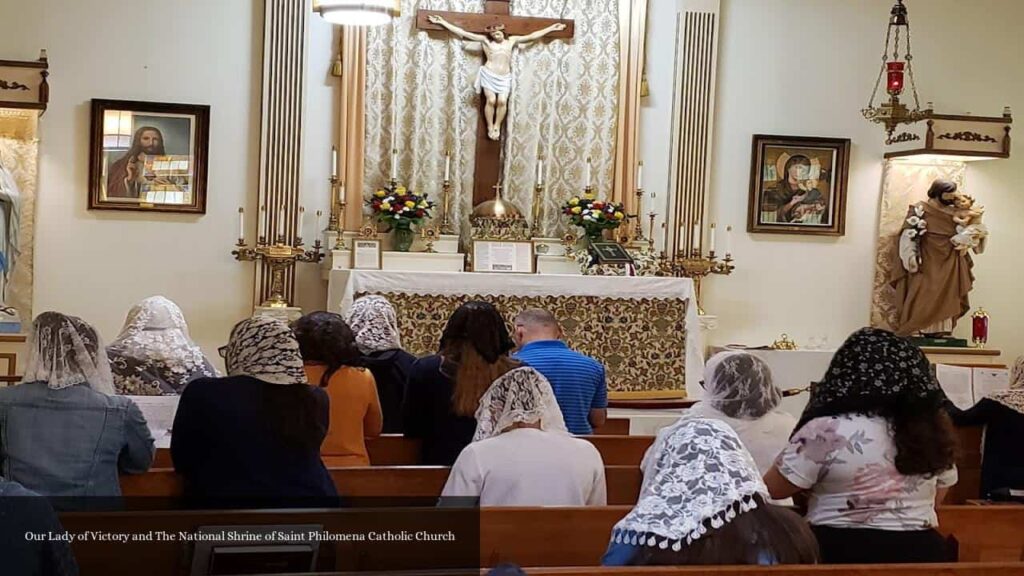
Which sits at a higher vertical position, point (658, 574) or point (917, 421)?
point (917, 421)

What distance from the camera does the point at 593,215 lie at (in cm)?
1011

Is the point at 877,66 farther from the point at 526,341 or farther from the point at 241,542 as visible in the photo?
the point at 241,542

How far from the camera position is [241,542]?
333 cm

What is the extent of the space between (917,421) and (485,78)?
7.40 m

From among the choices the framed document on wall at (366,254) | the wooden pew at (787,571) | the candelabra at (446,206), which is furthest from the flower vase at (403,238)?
the wooden pew at (787,571)

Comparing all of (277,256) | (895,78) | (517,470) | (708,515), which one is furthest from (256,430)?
(895,78)

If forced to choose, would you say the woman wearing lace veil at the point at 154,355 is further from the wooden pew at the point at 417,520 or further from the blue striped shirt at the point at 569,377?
the wooden pew at the point at 417,520

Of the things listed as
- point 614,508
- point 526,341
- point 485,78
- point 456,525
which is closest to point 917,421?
point 614,508

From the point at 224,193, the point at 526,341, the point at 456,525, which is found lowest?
the point at 456,525

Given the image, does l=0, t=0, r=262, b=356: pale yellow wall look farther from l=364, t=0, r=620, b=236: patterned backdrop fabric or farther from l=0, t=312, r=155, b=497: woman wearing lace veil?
l=0, t=312, r=155, b=497: woman wearing lace veil

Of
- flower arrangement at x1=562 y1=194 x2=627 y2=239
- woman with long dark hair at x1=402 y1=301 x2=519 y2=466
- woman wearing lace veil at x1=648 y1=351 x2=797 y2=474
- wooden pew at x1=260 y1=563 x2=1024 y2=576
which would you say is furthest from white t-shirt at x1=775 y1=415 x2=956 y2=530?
flower arrangement at x1=562 y1=194 x2=627 y2=239

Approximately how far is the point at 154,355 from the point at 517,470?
2.53 meters

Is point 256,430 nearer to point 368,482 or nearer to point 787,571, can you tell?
point 368,482

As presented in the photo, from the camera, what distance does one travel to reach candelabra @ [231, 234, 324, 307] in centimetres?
973
